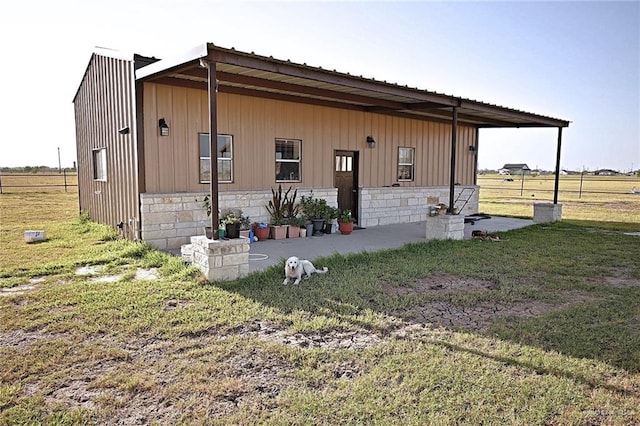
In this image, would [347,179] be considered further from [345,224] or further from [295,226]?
[295,226]

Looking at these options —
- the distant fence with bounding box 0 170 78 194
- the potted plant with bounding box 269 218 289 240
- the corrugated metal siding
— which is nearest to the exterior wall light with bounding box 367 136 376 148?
the potted plant with bounding box 269 218 289 240

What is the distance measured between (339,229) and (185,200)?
3.58 metres

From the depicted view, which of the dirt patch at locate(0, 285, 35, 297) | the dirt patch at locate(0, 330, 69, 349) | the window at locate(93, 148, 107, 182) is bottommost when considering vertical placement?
the dirt patch at locate(0, 330, 69, 349)

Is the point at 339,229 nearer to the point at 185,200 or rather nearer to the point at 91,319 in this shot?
the point at 185,200

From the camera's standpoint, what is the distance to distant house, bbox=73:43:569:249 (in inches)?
291

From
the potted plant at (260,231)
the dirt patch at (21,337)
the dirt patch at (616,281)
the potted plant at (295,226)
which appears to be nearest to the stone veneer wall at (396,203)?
the potted plant at (295,226)

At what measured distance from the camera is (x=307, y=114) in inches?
391

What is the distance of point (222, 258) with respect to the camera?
18.5 ft

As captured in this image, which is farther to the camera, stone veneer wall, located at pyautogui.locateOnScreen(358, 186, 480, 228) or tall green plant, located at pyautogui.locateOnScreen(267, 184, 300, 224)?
stone veneer wall, located at pyautogui.locateOnScreen(358, 186, 480, 228)

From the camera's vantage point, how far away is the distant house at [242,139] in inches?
291

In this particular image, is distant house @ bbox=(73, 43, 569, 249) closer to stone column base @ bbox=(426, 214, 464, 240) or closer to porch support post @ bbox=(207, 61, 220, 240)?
porch support post @ bbox=(207, 61, 220, 240)

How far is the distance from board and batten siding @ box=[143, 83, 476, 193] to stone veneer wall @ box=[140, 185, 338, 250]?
0.68 feet

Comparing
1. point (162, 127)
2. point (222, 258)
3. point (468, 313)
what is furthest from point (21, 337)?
point (162, 127)

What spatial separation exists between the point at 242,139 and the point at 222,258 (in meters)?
3.81
